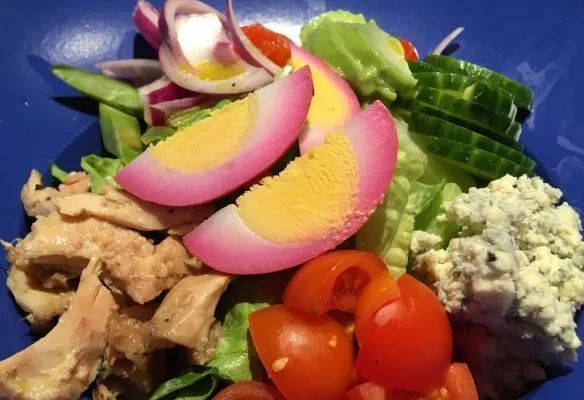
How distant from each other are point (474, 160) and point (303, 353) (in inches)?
34.4

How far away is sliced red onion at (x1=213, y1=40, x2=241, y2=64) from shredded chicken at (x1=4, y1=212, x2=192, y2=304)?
717 millimetres

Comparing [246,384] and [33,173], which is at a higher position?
[33,173]

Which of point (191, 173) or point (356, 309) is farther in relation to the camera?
point (191, 173)

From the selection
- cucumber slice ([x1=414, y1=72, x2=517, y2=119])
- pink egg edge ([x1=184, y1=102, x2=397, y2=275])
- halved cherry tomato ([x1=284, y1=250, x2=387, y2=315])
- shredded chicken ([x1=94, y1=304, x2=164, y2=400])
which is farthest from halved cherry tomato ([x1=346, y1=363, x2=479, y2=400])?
cucumber slice ([x1=414, y1=72, x2=517, y2=119])

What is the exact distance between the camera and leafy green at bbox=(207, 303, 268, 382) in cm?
198

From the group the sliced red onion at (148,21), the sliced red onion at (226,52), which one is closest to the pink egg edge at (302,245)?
the sliced red onion at (226,52)

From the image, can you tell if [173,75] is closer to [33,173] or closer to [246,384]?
[33,173]

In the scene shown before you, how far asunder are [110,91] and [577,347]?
1.78 m

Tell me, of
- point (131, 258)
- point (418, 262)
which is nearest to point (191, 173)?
point (131, 258)

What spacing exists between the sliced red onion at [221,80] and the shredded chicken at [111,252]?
1.89 ft

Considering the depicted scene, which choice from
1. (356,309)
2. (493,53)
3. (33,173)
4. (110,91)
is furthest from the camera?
(493,53)

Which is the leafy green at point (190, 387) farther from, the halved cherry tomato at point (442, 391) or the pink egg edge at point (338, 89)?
the pink egg edge at point (338, 89)

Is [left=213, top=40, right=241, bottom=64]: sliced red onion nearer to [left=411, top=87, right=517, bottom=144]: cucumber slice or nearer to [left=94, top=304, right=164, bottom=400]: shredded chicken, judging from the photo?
[left=411, top=87, right=517, bottom=144]: cucumber slice

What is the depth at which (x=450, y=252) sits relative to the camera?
1.97 metres
